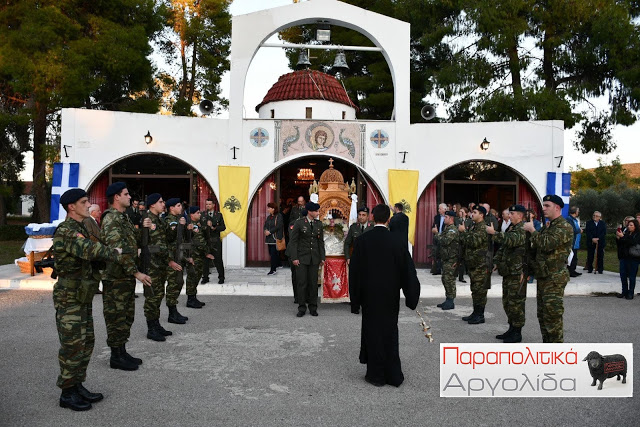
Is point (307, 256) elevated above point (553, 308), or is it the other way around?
point (307, 256)

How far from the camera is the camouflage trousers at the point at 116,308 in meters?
5.32

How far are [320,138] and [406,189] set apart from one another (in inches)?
121

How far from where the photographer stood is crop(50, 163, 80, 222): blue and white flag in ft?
42.9

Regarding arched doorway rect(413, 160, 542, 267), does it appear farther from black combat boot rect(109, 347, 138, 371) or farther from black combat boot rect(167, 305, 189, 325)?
black combat boot rect(109, 347, 138, 371)

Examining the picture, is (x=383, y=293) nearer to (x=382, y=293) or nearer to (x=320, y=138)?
(x=382, y=293)

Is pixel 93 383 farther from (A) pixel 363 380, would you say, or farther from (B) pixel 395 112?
(B) pixel 395 112

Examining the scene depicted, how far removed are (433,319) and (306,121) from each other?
815 cm

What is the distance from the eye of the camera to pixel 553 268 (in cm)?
549

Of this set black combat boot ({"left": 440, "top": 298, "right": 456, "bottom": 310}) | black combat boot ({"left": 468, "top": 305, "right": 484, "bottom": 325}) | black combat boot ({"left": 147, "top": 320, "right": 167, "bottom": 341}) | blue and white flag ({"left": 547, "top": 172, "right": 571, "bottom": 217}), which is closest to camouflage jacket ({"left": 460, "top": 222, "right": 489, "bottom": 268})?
black combat boot ({"left": 468, "top": 305, "right": 484, "bottom": 325})

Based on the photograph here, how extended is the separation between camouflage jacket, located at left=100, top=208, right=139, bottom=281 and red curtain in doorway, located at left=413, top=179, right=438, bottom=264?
10.6 m

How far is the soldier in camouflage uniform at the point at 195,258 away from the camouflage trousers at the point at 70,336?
13.8 feet

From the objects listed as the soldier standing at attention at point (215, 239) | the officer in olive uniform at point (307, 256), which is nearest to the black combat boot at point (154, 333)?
the officer in olive uniform at point (307, 256)

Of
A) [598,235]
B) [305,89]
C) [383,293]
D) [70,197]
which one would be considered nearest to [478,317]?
[383,293]

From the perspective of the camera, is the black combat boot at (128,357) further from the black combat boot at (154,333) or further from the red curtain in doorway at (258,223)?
the red curtain in doorway at (258,223)
